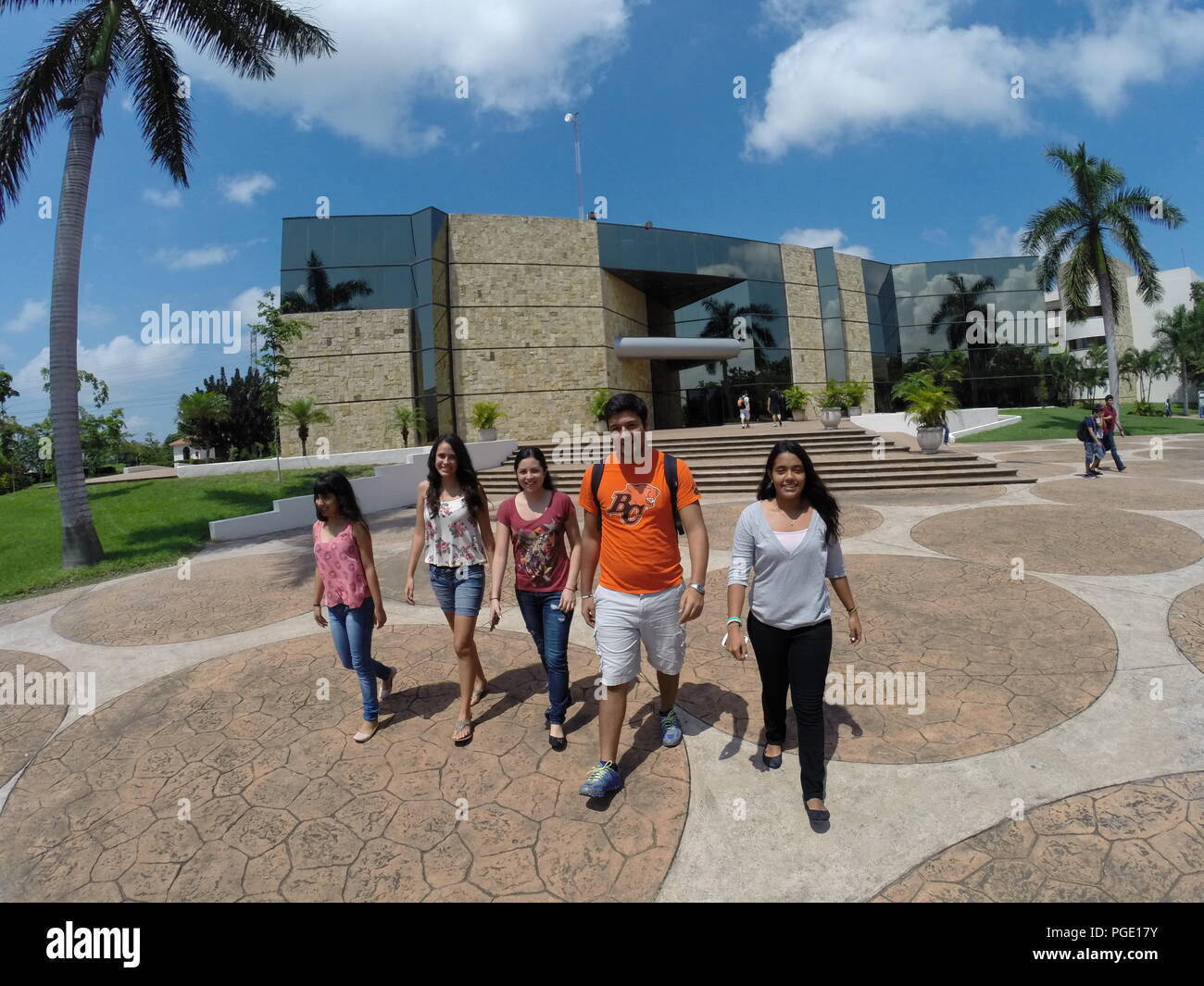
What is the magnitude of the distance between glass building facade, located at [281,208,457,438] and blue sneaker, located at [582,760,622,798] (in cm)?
2034

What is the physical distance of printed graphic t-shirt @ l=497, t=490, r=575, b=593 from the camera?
3236 mm

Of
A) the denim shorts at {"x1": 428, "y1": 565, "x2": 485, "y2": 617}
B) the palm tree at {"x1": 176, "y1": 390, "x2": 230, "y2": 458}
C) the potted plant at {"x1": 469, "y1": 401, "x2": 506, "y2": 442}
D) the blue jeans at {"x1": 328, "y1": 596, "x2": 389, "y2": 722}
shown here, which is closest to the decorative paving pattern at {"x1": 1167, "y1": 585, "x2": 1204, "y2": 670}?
the denim shorts at {"x1": 428, "y1": 565, "x2": 485, "y2": 617}

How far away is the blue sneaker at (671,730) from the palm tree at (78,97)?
1073 cm

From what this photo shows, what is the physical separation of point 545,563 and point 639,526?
2.47 feet

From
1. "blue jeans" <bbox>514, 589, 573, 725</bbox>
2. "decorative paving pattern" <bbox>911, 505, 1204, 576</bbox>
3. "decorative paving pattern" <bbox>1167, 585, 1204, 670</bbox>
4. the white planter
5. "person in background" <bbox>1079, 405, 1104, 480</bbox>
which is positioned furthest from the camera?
the white planter

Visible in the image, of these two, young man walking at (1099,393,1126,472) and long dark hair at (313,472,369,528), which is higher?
young man walking at (1099,393,1126,472)

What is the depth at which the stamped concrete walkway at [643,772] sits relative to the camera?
237cm

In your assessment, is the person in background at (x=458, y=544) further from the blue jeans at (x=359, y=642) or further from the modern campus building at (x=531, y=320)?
the modern campus building at (x=531, y=320)

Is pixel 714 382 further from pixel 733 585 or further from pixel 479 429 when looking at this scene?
pixel 733 585

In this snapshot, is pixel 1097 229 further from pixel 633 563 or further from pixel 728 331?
pixel 633 563

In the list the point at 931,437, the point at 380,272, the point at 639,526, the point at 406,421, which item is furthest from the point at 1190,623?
the point at 380,272

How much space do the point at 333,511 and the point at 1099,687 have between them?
16.7 ft

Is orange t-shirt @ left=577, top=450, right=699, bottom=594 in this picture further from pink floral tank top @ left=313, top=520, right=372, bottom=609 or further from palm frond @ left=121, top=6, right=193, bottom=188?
palm frond @ left=121, top=6, right=193, bottom=188
